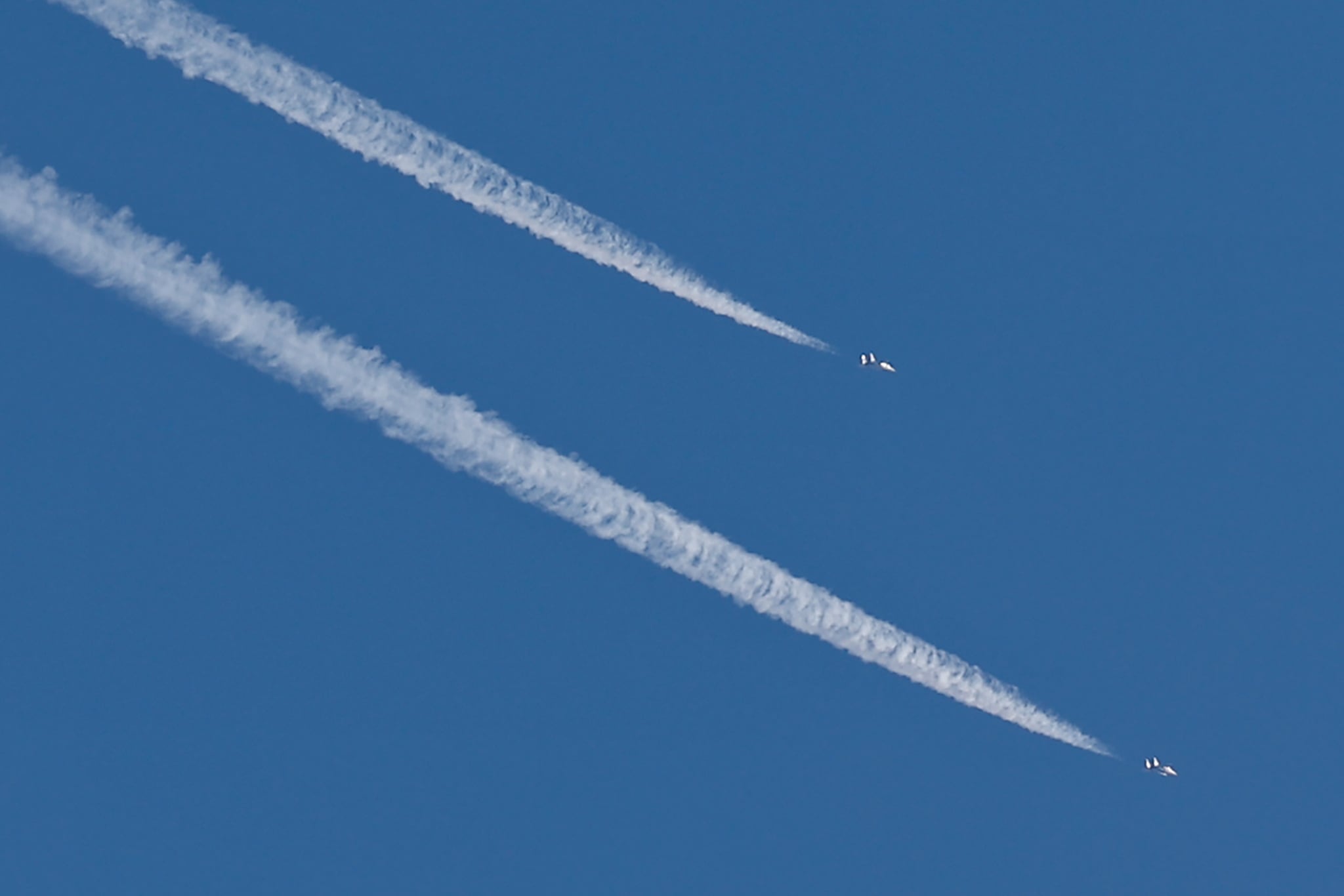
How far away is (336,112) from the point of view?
33.3m

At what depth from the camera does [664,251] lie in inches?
1364

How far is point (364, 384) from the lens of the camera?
32.9 metres

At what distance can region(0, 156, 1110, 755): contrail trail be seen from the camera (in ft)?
107

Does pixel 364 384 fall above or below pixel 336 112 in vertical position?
below

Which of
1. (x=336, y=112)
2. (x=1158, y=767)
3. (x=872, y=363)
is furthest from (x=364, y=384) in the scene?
(x=1158, y=767)

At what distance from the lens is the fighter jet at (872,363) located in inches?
1387

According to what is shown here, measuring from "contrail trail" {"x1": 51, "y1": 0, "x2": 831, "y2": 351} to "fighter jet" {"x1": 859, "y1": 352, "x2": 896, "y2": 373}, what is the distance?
239 inches

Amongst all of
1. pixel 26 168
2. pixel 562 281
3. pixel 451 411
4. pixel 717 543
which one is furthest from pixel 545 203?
pixel 26 168

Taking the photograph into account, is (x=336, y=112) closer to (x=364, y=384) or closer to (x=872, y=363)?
(x=364, y=384)

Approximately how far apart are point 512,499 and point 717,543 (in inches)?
175

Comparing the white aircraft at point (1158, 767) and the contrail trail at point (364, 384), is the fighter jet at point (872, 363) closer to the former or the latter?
the contrail trail at point (364, 384)

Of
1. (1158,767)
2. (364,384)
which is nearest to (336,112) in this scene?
(364,384)

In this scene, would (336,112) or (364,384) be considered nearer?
(364,384)

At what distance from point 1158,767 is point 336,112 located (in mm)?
22705
